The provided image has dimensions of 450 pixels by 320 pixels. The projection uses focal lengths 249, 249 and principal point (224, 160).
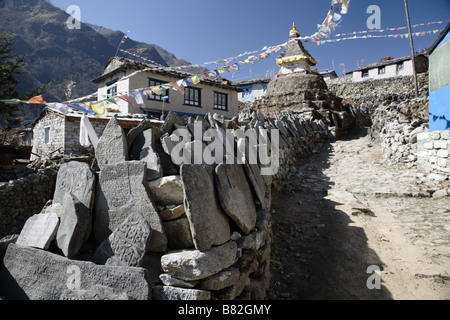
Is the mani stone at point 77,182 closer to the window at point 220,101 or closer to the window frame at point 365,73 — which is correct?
the window at point 220,101

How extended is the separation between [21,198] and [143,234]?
1100 cm

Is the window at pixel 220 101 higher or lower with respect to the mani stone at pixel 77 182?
higher

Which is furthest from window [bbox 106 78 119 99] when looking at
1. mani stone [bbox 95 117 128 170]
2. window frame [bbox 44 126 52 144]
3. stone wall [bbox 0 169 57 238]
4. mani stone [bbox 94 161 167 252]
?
mani stone [bbox 94 161 167 252]

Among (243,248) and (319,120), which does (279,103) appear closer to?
(319,120)

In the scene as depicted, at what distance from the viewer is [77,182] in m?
3.01

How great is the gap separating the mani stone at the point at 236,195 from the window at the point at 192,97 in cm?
1776

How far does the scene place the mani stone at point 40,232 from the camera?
2.66 meters

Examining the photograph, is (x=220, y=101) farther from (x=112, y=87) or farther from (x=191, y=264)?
(x=191, y=264)

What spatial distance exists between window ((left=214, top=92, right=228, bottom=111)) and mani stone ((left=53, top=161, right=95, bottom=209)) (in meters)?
19.5

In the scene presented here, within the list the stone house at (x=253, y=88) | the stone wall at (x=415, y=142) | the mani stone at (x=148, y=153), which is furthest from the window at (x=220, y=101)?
the mani stone at (x=148, y=153)

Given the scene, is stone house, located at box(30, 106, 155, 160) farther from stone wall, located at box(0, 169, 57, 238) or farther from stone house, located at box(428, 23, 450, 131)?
stone house, located at box(428, 23, 450, 131)

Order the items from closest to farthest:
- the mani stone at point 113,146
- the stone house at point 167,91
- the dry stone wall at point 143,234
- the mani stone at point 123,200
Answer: the dry stone wall at point 143,234
the mani stone at point 123,200
the mani stone at point 113,146
the stone house at point 167,91

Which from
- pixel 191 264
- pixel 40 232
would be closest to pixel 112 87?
pixel 40 232

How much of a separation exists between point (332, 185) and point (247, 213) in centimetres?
534
